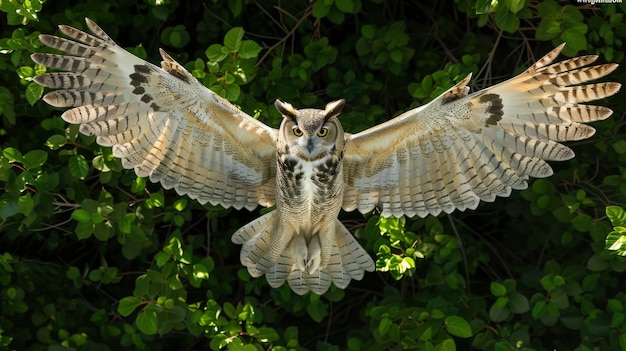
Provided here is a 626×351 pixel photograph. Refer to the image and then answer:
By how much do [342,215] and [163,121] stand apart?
1.11 m

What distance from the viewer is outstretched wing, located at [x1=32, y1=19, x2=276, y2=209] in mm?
3113

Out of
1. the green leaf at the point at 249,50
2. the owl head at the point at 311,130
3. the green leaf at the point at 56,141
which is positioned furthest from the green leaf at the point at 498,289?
the green leaf at the point at 56,141

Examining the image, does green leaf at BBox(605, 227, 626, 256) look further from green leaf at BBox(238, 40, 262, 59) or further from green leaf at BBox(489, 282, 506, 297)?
green leaf at BBox(238, 40, 262, 59)

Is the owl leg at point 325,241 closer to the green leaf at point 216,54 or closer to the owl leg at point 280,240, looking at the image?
the owl leg at point 280,240

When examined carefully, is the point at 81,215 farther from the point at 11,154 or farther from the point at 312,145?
the point at 312,145

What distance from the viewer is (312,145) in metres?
3.11

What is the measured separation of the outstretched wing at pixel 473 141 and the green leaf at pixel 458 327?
0.45 meters

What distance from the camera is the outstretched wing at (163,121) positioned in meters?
3.11

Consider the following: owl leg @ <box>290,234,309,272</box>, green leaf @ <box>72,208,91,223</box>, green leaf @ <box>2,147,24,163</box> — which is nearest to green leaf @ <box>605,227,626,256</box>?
owl leg @ <box>290,234,309,272</box>

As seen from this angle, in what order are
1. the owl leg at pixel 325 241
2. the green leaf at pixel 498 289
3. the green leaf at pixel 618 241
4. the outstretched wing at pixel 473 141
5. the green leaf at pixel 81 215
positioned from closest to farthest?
the outstretched wing at pixel 473 141, the green leaf at pixel 618 241, the green leaf at pixel 81 215, the owl leg at pixel 325 241, the green leaf at pixel 498 289

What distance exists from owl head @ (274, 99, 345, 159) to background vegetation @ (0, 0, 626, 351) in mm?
368

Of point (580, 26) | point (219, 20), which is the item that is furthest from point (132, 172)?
point (580, 26)

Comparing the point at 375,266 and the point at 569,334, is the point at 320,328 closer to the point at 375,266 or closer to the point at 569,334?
the point at 375,266

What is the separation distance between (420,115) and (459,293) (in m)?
1.00
